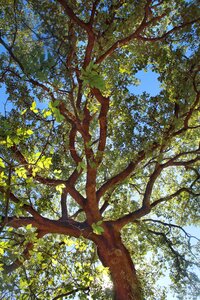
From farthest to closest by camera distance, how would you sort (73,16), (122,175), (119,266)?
(122,175), (119,266), (73,16)

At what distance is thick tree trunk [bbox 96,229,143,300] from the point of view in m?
9.27

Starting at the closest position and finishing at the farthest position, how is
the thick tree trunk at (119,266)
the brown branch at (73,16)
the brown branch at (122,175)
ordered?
the brown branch at (73,16) < the thick tree trunk at (119,266) < the brown branch at (122,175)

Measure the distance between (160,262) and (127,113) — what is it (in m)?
6.44

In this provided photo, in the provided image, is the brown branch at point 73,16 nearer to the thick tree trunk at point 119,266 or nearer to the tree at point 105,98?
the tree at point 105,98

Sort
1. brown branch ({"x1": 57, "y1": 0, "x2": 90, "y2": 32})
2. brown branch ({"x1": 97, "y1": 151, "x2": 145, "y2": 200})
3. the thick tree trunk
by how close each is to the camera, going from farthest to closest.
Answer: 1. brown branch ({"x1": 97, "y1": 151, "x2": 145, "y2": 200})
2. the thick tree trunk
3. brown branch ({"x1": 57, "y1": 0, "x2": 90, "y2": 32})

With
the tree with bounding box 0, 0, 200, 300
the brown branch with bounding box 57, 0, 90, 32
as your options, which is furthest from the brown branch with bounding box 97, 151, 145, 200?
the brown branch with bounding box 57, 0, 90, 32

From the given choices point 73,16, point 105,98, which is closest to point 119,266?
point 105,98

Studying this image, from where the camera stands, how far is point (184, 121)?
1052 centimetres

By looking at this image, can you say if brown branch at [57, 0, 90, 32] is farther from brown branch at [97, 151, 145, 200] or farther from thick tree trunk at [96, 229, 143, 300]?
thick tree trunk at [96, 229, 143, 300]

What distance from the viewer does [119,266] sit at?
9.62 metres

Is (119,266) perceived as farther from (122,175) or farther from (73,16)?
(73,16)

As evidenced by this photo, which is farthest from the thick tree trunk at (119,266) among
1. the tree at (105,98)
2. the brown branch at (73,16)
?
the brown branch at (73,16)

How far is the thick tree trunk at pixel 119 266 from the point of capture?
365 inches

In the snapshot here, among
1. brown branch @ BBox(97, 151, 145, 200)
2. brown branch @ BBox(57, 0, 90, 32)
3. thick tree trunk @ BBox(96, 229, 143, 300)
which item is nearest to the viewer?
brown branch @ BBox(57, 0, 90, 32)
